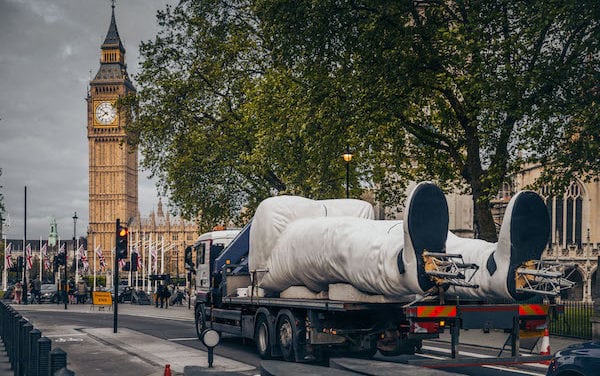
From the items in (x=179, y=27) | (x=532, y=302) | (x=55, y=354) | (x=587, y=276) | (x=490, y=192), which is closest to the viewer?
(x=55, y=354)

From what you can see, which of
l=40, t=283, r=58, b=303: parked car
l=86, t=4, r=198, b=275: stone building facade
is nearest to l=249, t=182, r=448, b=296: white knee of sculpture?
l=40, t=283, r=58, b=303: parked car

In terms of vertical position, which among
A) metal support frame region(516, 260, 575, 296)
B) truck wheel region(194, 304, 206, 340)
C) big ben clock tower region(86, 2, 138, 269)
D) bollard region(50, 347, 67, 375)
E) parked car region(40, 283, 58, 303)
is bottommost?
parked car region(40, 283, 58, 303)

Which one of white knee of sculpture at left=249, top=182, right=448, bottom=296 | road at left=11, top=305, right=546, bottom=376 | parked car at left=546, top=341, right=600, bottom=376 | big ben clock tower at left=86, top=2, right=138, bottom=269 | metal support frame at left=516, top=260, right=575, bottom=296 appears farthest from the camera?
big ben clock tower at left=86, top=2, right=138, bottom=269

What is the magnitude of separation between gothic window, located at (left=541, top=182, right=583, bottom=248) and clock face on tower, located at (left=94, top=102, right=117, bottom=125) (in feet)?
432

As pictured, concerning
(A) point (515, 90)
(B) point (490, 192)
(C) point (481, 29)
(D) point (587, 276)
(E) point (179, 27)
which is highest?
(E) point (179, 27)

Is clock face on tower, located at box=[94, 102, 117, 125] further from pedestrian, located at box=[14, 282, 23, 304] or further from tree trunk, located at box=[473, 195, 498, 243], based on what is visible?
tree trunk, located at box=[473, 195, 498, 243]

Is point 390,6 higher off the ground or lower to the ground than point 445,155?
higher

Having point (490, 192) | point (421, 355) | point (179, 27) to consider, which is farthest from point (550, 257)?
point (421, 355)

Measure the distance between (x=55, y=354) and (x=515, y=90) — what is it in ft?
56.4

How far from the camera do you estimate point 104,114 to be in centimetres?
18350

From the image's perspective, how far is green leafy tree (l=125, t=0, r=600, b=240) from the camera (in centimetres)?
2267

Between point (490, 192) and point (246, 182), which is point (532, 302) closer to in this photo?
point (490, 192)

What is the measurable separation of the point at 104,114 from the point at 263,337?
173321 millimetres

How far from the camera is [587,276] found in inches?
2616
